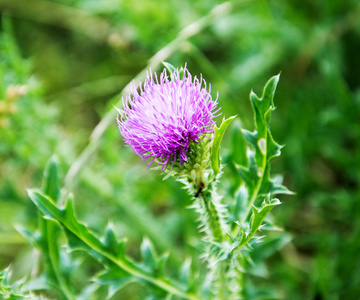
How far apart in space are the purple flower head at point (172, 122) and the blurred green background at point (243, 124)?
0.83m

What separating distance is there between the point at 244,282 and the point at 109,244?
669 millimetres

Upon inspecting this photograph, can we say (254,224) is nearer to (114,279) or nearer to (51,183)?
(114,279)

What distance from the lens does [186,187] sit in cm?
136

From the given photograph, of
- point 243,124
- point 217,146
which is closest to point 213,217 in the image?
point 217,146

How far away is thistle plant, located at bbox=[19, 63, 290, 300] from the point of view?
1253 mm

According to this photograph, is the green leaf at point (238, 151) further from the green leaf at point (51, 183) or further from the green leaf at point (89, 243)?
the green leaf at point (51, 183)

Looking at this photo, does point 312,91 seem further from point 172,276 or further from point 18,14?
point 18,14

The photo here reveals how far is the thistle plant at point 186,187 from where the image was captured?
4.11 feet

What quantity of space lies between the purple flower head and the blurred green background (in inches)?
32.5

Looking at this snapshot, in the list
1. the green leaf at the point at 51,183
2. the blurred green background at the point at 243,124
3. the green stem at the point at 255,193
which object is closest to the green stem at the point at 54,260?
the green leaf at the point at 51,183

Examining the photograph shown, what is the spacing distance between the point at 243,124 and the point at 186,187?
1.19m

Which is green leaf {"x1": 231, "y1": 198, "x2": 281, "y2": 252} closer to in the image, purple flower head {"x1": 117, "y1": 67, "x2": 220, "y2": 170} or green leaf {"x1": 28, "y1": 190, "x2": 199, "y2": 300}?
purple flower head {"x1": 117, "y1": 67, "x2": 220, "y2": 170}

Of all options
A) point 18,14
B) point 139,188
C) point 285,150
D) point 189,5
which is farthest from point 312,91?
point 18,14

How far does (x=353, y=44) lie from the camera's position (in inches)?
118
